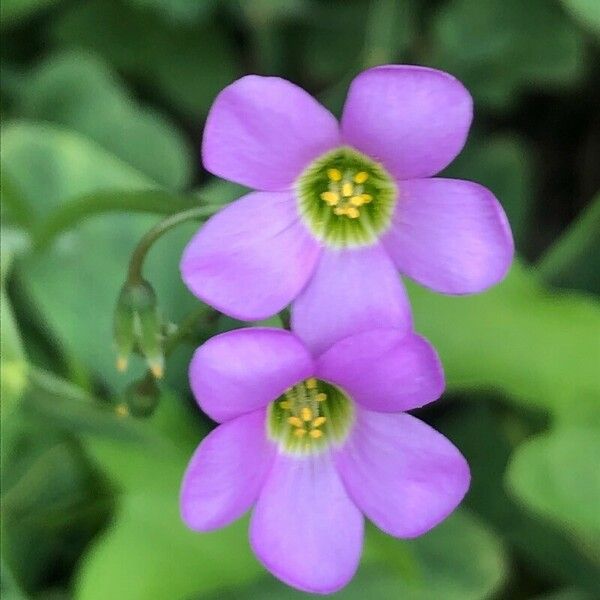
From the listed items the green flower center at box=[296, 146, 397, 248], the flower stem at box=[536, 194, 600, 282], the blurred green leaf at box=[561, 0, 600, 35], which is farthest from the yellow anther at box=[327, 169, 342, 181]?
the flower stem at box=[536, 194, 600, 282]

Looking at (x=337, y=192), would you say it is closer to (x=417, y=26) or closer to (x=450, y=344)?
(x=450, y=344)

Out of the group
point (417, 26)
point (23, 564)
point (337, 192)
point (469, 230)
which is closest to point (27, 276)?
point (23, 564)

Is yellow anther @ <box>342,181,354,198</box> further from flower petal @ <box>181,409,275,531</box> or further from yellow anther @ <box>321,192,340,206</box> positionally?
flower petal @ <box>181,409,275,531</box>

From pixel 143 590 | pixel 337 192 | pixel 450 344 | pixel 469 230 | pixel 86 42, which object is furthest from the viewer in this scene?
pixel 86 42

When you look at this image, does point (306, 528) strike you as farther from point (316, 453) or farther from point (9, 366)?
point (9, 366)

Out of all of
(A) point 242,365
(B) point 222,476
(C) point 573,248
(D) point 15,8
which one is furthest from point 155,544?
(D) point 15,8

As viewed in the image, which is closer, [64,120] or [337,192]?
[337,192]

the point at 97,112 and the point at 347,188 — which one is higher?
the point at 347,188
